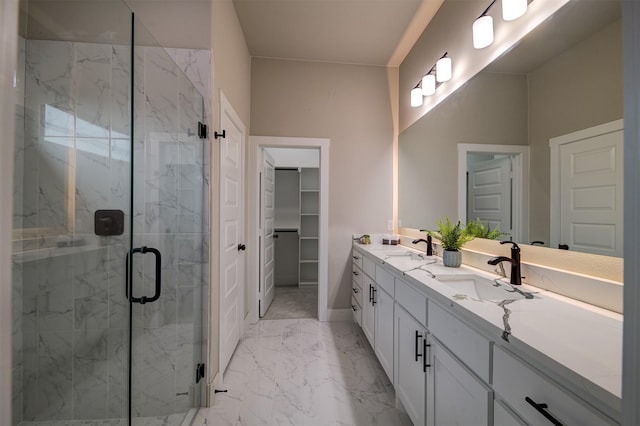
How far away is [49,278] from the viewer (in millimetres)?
1346

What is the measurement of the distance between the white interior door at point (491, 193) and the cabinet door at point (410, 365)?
0.78m

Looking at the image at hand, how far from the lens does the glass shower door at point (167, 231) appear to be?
4.99 feet

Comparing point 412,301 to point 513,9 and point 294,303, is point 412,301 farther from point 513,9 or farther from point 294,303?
point 294,303

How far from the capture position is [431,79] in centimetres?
232

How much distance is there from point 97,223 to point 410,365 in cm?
184

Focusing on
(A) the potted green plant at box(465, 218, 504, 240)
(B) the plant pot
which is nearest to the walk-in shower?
(B) the plant pot

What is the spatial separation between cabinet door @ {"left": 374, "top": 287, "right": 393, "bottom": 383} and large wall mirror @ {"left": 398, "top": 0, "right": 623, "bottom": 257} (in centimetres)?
82

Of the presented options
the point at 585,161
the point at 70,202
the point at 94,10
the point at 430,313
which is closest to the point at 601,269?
the point at 585,161

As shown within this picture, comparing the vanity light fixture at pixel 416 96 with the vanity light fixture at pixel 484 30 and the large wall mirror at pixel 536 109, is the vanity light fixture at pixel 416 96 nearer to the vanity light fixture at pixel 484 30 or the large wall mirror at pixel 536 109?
the large wall mirror at pixel 536 109

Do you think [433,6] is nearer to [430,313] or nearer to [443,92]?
[443,92]

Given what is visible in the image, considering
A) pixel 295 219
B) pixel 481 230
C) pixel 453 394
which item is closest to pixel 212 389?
pixel 453 394

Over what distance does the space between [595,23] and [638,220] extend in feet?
4.09

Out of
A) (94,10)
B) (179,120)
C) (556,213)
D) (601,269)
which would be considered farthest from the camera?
(179,120)

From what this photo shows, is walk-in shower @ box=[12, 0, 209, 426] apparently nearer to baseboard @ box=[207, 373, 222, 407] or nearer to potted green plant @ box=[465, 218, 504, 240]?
baseboard @ box=[207, 373, 222, 407]
